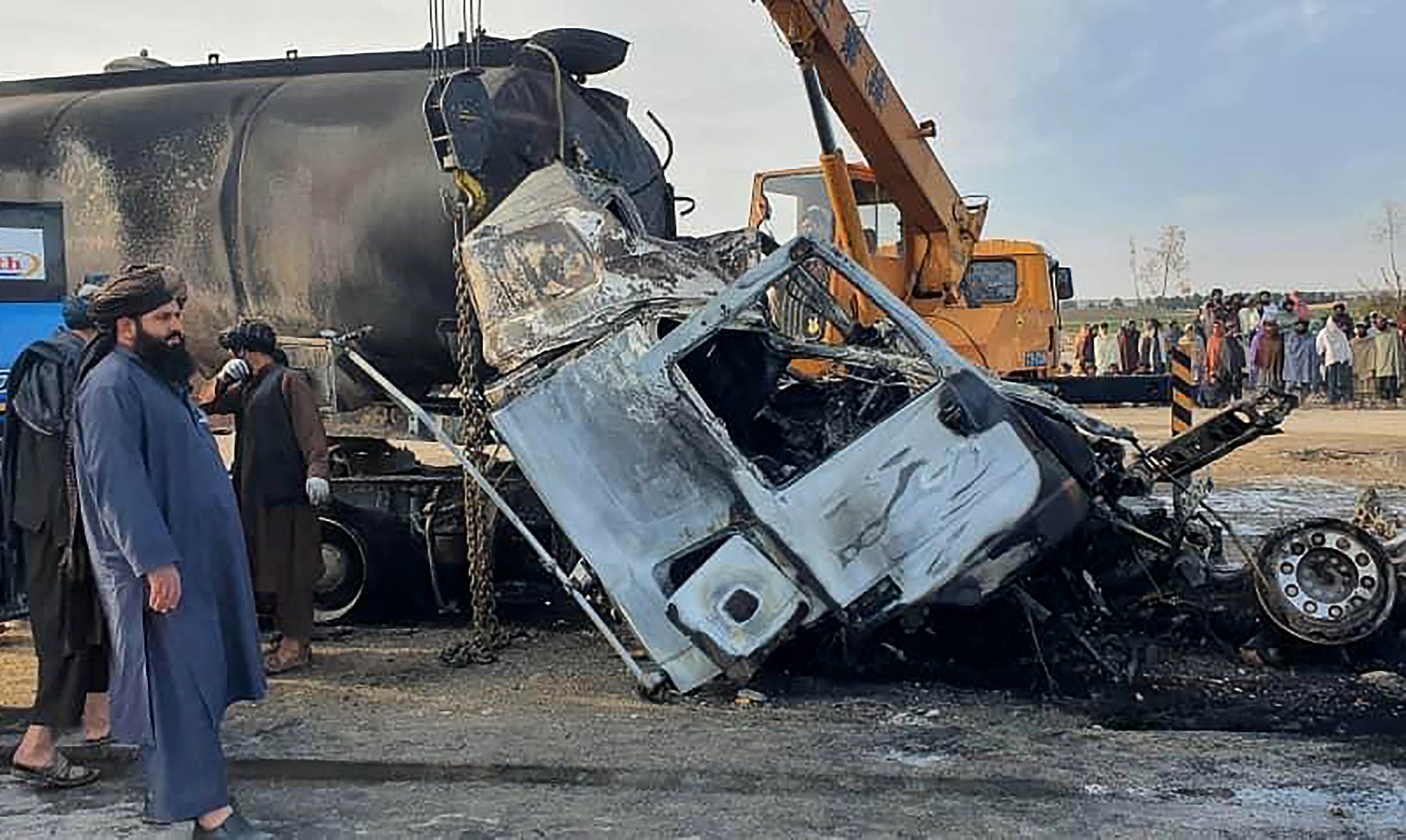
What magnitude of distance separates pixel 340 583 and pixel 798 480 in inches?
130

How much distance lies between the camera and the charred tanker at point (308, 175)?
6934 mm

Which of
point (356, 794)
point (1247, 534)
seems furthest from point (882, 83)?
point (356, 794)

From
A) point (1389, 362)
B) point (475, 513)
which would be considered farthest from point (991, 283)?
point (475, 513)

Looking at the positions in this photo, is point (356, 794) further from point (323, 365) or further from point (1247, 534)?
point (1247, 534)

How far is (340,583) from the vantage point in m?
7.14

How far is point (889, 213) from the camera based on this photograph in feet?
38.2

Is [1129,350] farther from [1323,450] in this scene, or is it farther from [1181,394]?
[1181,394]

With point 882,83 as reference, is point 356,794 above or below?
below

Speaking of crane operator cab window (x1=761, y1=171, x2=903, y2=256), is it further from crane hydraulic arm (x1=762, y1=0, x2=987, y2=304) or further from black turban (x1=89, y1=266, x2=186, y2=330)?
black turban (x1=89, y1=266, x2=186, y2=330)

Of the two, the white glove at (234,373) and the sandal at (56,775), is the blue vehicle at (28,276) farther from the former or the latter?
the sandal at (56,775)

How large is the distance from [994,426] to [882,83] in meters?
5.53

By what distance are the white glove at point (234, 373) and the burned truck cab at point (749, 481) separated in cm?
166

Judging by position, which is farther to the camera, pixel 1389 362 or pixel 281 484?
pixel 1389 362

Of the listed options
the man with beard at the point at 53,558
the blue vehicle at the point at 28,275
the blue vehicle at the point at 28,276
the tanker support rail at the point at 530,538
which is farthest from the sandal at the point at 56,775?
the blue vehicle at the point at 28,275
